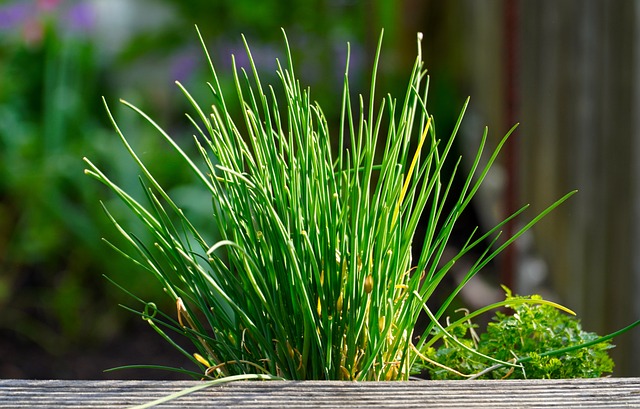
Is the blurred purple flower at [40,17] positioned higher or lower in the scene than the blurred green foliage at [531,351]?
lower

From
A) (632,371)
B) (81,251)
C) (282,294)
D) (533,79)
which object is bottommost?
(81,251)

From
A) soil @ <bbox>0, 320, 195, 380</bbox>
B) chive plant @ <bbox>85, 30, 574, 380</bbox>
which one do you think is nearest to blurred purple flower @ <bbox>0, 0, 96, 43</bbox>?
soil @ <bbox>0, 320, 195, 380</bbox>

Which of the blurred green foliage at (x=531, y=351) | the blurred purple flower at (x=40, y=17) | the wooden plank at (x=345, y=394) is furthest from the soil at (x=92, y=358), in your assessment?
the wooden plank at (x=345, y=394)

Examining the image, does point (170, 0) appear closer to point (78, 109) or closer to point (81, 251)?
point (78, 109)

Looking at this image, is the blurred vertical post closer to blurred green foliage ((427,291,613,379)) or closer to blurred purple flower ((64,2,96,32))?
blurred green foliage ((427,291,613,379))

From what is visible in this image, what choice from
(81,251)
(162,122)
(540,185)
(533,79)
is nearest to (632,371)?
(540,185)

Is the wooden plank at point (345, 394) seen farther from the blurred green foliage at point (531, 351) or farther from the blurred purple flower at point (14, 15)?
the blurred purple flower at point (14, 15)
